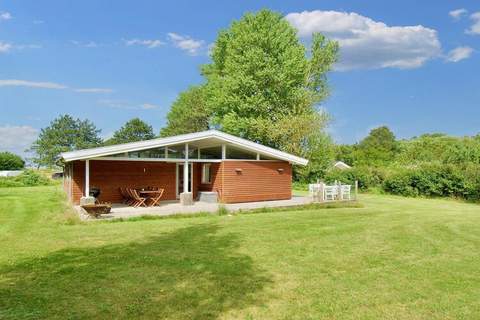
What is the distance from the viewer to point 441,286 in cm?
559

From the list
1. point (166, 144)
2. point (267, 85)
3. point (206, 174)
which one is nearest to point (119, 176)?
point (166, 144)

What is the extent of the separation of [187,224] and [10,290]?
6334 millimetres

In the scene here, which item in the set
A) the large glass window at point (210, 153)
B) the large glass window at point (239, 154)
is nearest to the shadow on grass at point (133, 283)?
the large glass window at point (239, 154)

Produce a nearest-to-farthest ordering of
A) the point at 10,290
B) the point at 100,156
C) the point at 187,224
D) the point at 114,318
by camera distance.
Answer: the point at 114,318
the point at 10,290
the point at 187,224
the point at 100,156

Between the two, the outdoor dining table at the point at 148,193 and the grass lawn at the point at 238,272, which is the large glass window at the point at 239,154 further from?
the grass lawn at the point at 238,272

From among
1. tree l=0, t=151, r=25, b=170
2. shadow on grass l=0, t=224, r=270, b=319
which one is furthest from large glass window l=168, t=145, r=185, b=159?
tree l=0, t=151, r=25, b=170

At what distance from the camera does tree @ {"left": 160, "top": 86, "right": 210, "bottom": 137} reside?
44.8 m

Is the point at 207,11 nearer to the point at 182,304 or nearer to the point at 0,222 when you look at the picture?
the point at 0,222

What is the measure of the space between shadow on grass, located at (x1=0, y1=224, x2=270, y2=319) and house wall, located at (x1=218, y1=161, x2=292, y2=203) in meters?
9.56

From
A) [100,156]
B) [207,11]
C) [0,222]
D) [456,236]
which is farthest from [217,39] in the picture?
[456,236]

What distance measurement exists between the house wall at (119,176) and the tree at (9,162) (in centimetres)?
5976

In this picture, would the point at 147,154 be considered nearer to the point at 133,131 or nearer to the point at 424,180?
the point at 424,180

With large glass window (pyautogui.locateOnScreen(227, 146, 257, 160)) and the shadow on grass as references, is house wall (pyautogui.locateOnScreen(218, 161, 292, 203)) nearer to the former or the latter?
large glass window (pyautogui.locateOnScreen(227, 146, 257, 160))

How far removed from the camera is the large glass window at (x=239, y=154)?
18562mm
